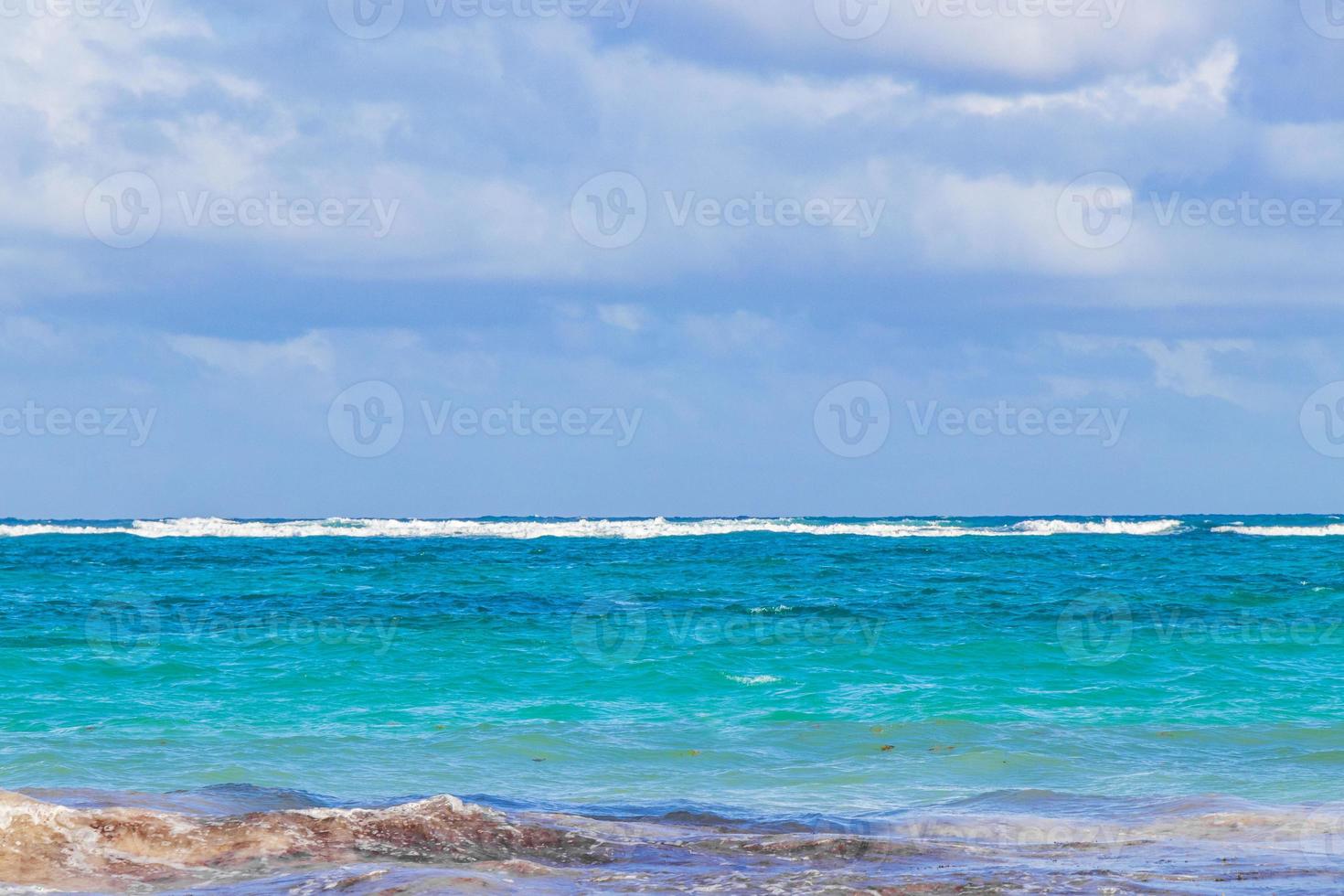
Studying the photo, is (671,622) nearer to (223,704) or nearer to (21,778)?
(223,704)

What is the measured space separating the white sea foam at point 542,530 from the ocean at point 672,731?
83.0ft

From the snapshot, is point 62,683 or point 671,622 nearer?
point 62,683

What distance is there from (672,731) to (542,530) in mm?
47366

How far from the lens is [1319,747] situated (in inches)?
489

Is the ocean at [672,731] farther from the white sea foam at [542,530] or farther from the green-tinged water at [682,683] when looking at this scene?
the white sea foam at [542,530]

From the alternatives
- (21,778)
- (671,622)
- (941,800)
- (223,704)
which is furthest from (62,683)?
(941,800)

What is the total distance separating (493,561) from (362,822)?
85.8ft

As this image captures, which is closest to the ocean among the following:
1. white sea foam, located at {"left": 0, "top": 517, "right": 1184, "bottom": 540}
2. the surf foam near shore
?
the surf foam near shore

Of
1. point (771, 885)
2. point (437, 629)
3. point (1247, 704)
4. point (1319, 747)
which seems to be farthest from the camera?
point (437, 629)

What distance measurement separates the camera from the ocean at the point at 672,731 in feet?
24.4

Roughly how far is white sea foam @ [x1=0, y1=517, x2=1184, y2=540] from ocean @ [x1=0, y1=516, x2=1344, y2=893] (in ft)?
83.0

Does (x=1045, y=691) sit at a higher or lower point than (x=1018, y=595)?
lower

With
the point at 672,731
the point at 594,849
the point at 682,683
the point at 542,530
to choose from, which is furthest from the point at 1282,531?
the point at 594,849

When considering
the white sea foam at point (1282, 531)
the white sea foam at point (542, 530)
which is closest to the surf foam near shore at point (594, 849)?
the white sea foam at point (542, 530)
